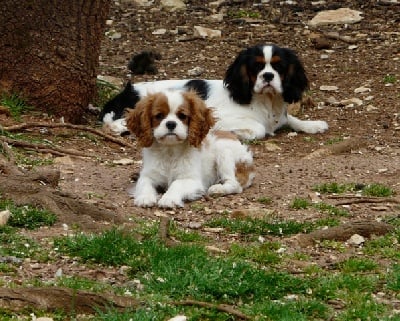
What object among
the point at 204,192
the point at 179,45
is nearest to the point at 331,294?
the point at 204,192

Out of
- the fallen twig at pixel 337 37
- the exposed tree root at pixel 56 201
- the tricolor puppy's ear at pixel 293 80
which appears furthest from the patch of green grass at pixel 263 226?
the fallen twig at pixel 337 37

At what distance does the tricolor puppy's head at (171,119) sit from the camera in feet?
28.9

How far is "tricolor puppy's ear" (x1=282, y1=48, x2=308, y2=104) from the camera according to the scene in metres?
12.4

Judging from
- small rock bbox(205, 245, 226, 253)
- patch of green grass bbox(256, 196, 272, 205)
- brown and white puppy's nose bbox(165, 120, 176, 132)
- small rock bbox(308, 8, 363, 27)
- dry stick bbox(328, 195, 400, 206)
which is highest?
brown and white puppy's nose bbox(165, 120, 176, 132)

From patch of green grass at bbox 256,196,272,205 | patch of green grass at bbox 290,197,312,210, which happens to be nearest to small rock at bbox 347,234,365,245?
patch of green grass at bbox 290,197,312,210

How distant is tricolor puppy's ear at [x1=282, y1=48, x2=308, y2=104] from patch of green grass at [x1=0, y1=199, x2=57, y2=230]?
225 inches

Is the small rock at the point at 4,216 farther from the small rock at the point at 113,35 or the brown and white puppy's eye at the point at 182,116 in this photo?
the small rock at the point at 113,35

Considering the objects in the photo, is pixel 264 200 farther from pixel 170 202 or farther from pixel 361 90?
pixel 361 90

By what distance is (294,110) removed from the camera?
44.3 feet

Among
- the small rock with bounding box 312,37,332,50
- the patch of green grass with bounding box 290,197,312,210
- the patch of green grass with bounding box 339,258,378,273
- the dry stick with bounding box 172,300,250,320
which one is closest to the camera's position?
the dry stick with bounding box 172,300,250,320

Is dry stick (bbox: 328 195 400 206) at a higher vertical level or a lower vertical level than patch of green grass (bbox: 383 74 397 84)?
higher

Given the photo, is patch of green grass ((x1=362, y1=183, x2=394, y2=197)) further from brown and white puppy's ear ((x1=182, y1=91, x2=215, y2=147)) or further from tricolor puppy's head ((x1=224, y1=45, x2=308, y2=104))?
tricolor puppy's head ((x1=224, y1=45, x2=308, y2=104))

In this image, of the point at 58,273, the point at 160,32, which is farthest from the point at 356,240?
the point at 160,32

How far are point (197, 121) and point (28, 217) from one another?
2236 mm
